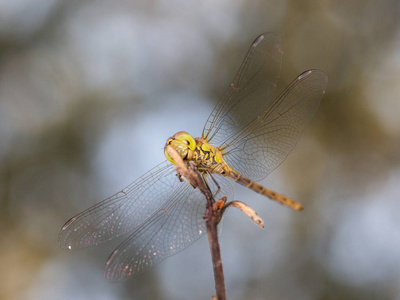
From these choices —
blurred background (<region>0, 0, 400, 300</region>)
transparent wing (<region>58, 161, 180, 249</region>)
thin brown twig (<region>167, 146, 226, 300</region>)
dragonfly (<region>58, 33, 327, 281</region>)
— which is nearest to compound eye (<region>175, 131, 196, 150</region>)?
dragonfly (<region>58, 33, 327, 281</region>)

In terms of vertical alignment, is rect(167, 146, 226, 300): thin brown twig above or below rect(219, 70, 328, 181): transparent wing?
below

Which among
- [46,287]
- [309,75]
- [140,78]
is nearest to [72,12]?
[140,78]

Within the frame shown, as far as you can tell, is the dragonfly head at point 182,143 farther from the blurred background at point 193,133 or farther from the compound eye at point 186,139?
the blurred background at point 193,133

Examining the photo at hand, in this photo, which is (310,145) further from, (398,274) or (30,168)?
(30,168)

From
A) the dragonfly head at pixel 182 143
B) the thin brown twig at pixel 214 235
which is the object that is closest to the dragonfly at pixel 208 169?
the dragonfly head at pixel 182 143

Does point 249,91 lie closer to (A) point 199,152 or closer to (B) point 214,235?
(A) point 199,152

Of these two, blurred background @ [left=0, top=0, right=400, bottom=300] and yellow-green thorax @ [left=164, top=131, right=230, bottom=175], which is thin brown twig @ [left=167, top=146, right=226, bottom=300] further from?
blurred background @ [left=0, top=0, right=400, bottom=300]

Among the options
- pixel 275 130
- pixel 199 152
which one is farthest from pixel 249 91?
pixel 199 152
